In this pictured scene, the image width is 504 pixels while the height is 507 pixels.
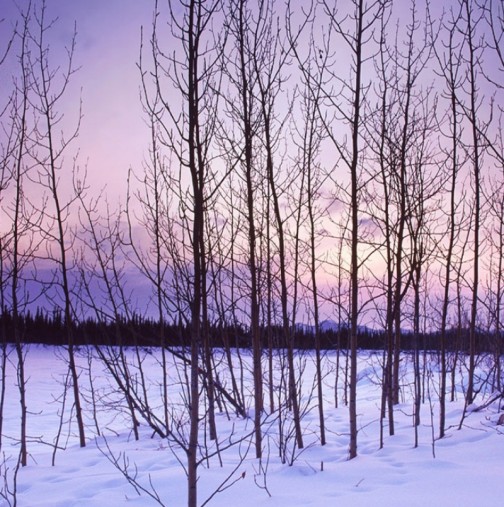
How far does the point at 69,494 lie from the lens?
16.2ft

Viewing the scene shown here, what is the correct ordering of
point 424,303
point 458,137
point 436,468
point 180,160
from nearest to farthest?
point 180,160, point 436,468, point 458,137, point 424,303

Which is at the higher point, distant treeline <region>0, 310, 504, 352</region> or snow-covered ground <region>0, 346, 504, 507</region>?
distant treeline <region>0, 310, 504, 352</region>

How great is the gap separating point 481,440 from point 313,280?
291 centimetres

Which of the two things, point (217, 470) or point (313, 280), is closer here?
point (217, 470)

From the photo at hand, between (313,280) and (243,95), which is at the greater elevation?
(243,95)

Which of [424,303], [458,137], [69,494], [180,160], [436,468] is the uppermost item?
[458,137]

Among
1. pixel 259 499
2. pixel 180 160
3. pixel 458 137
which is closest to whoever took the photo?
pixel 180 160

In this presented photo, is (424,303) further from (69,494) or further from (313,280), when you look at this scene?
(69,494)

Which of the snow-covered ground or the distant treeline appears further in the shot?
the snow-covered ground

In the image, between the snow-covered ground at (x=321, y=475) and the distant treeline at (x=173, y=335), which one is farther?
the snow-covered ground at (x=321, y=475)

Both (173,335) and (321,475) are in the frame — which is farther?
(173,335)

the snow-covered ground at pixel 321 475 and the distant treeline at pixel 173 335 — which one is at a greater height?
the distant treeline at pixel 173 335

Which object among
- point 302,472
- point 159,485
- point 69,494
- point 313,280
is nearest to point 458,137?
point 313,280

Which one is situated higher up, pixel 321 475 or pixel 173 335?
pixel 173 335
